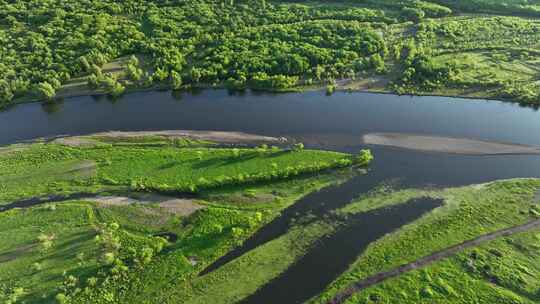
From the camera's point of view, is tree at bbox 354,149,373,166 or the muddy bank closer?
tree at bbox 354,149,373,166

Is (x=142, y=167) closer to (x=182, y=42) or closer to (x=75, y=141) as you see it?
(x=75, y=141)

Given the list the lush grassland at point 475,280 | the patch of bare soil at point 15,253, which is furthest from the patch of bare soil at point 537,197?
the patch of bare soil at point 15,253

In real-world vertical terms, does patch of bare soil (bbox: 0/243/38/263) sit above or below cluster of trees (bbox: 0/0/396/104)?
below

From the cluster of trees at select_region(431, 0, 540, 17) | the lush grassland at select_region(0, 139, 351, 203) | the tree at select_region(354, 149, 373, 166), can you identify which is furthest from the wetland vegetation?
the cluster of trees at select_region(431, 0, 540, 17)

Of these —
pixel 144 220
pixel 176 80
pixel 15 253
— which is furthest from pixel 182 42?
pixel 15 253

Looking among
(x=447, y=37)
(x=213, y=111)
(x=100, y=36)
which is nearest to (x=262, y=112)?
(x=213, y=111)

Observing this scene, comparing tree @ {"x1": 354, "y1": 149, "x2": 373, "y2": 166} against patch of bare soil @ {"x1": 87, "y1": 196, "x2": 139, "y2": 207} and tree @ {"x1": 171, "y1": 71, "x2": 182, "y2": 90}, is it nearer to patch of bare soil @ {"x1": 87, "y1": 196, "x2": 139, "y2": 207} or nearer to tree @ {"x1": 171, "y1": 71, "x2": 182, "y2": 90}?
patch of bare soil @ {"x1": 87, "y1": 196, "x2": 139, "y2": 207}
